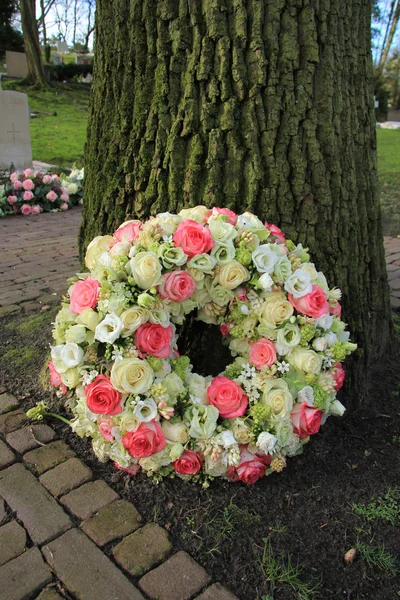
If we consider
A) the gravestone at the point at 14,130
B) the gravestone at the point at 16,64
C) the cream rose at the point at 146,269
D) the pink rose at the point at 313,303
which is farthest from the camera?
the gravestone at the point at 16,64

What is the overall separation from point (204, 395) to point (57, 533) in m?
0.77

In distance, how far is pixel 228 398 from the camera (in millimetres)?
2066

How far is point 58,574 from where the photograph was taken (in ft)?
5.62

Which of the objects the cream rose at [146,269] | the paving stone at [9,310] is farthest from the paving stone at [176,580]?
the paving stone at [9,310]

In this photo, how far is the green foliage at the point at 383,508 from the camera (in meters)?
1.99

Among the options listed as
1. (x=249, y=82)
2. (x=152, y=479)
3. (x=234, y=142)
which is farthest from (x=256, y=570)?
(x=249, y=82)

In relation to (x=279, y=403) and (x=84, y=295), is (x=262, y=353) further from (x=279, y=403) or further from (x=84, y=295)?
(x=84, y=295)

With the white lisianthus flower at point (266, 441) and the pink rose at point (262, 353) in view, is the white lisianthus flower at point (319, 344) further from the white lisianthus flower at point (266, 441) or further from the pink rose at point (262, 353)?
the white lisianthus flower at point (266, 441)

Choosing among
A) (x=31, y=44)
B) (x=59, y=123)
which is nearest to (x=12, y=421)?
(x=59, y=123)

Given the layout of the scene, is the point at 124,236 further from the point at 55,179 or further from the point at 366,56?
the point at 55,179

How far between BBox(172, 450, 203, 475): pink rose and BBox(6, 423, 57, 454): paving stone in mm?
718

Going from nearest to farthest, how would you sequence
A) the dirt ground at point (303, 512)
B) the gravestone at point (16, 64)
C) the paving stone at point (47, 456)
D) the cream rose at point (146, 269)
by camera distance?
the dirt ground at point (303, 512) → the cream rose at point (146, 269) → the paving stone at point (47, 456) → the gravestone at point (16, 64)

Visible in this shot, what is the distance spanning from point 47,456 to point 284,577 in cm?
115

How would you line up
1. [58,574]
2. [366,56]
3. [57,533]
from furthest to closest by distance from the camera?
1. [366,56]
2. [57,533]
3. [58,574]
